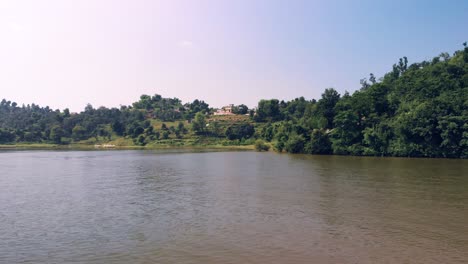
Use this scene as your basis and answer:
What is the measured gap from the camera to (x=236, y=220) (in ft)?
79.5

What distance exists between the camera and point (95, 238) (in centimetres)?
2033

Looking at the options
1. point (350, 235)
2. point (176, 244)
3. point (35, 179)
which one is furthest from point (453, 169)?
point (35, 179)

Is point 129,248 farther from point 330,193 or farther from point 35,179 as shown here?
point 35,179

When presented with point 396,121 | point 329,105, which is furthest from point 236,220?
point 329,105

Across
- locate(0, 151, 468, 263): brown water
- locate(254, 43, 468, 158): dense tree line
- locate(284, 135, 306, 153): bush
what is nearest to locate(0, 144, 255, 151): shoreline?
locate(284, 135, 306, 153): bush

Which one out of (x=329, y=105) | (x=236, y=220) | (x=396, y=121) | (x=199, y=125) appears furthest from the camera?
(x=199, y=125)

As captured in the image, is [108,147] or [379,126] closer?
[379,126]

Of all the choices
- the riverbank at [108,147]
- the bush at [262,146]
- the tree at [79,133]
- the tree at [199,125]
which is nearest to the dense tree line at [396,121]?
the bush at [262,146]

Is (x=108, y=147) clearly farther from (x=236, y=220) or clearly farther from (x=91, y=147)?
(x=236, y=220)

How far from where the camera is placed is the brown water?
58.6ft

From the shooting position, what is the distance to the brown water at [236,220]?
17.9 m

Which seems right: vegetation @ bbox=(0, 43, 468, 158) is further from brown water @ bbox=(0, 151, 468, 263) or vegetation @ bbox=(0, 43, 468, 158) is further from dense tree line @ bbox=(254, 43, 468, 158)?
brown water @ bbox=(0, 151, 468, 263)

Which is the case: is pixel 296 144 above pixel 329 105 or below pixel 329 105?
below

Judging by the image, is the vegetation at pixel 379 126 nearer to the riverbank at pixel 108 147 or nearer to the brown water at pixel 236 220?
the riverbank at pixel 108 147
